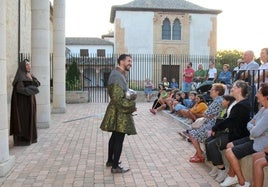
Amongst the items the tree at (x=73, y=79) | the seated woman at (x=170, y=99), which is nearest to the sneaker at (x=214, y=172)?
the seated woman at (x=170, y=99)

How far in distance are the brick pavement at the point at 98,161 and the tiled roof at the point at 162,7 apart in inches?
1429

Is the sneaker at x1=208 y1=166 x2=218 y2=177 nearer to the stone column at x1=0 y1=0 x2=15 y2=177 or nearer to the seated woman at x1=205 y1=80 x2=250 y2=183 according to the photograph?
the seated woman at x1=205 y1=80 x2=250 y2=183

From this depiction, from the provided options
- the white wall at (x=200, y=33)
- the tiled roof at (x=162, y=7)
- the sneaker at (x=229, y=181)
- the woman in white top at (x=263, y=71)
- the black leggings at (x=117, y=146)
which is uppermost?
the tiled roof at (x=162, y=7)

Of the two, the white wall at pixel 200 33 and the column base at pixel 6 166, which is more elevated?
the white wall at pixel 200 33

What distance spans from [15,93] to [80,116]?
642 cm

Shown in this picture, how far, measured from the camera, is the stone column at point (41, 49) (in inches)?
459

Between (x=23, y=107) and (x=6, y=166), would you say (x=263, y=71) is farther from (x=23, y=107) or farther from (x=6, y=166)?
(x=23, y=107)

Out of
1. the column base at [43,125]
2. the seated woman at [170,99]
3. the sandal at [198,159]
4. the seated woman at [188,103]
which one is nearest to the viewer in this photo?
the sandal at [198,159]

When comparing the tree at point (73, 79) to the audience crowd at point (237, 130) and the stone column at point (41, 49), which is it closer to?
the stone column at point (41, 49)

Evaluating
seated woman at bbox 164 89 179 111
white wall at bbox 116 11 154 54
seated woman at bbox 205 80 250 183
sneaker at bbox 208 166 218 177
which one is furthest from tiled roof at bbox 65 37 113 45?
seated woman at bbox 205 80 250 183

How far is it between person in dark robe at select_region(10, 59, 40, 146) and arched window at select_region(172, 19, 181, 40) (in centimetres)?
3962

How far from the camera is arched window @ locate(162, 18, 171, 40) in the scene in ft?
156

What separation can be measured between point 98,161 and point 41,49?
528cm

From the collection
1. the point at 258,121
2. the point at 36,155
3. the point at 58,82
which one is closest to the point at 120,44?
the point at 58,82
